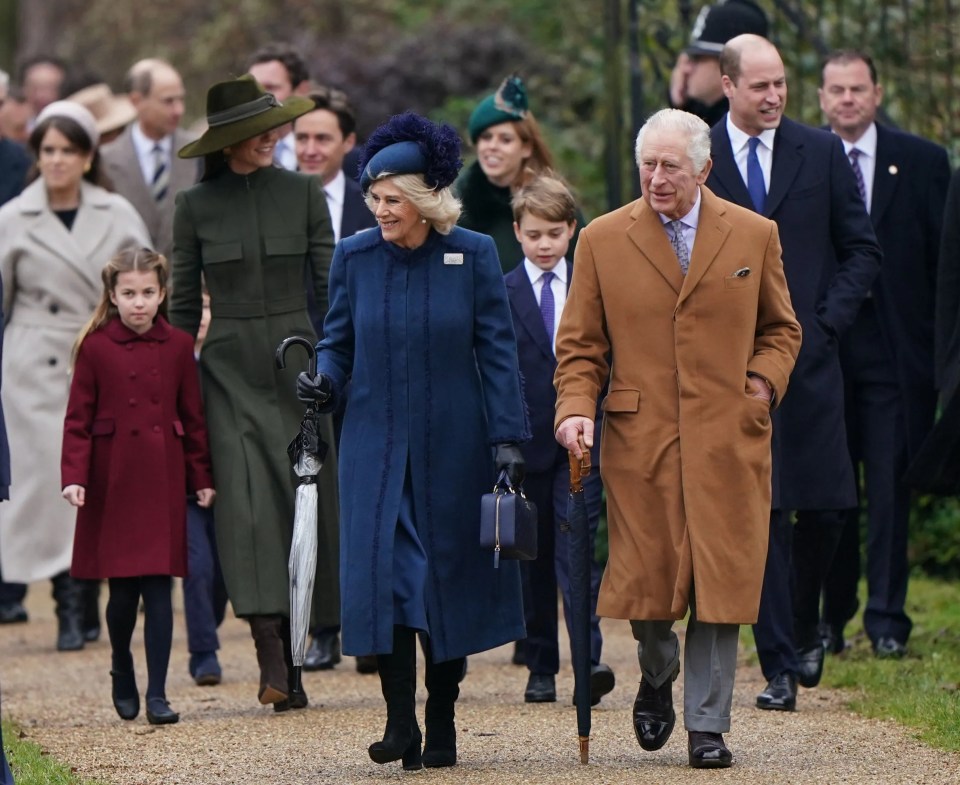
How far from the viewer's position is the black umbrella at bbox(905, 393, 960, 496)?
27.4ft

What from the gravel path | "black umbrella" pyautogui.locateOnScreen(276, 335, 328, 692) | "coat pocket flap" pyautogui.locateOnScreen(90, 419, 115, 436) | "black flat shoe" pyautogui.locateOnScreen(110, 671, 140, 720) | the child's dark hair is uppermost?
the child's dark hair

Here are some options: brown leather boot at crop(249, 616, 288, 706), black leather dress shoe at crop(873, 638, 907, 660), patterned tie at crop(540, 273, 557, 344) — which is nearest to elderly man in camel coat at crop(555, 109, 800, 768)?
patterned tie at crop(540, 273, 557, 344)

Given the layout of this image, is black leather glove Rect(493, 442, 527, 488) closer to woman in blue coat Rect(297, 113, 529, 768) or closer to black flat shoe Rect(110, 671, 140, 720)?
woman in blue coat Rect(297, 113, 529, 768)

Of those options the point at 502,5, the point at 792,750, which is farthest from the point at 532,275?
the point at 502,5

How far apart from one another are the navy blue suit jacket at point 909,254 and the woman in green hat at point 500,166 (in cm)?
127

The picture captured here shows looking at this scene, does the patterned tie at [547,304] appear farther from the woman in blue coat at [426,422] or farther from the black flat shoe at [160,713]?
the black flat shoe at [160,713]

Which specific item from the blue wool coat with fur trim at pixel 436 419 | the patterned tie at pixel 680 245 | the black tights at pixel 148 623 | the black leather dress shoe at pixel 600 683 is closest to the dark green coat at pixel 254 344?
the black tights at pixel 148 623

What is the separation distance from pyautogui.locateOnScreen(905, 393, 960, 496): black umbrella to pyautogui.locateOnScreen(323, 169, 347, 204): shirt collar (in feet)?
9.21

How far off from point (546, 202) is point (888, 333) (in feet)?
5.28

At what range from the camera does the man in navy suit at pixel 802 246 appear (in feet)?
26.0

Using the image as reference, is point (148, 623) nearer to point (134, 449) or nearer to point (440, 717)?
point (134, 449)

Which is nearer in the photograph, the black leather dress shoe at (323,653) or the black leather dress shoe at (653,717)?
the black leather dress shoe at (653,717)

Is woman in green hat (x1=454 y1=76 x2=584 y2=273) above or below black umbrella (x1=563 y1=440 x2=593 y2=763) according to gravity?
above

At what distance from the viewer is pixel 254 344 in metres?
8.30
